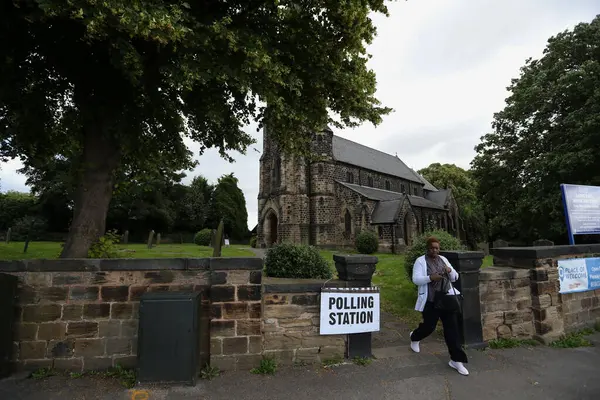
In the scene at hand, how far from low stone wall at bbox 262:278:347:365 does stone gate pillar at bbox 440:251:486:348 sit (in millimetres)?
2305

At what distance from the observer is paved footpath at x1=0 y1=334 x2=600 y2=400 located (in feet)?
11.7

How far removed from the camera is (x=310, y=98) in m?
8.05

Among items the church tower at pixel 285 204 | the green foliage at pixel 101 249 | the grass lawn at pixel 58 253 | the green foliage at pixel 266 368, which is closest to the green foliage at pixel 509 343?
the green foliage at pixel 266 368

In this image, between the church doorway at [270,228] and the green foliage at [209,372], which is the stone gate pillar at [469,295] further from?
the church doorway at [270,228]

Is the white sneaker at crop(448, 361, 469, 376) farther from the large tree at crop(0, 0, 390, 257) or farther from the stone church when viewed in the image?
the stone church

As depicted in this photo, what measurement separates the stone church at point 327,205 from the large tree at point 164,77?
61.4ft

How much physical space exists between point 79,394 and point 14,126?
7.45 m

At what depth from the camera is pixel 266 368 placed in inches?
165

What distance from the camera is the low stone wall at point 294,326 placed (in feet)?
14.6

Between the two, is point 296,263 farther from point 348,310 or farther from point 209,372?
point 209,372

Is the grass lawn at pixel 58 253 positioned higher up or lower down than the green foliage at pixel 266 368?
higher up

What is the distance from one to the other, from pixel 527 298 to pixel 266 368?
5.07 m

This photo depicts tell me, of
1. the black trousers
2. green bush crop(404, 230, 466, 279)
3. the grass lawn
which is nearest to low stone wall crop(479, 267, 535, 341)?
the black trousers

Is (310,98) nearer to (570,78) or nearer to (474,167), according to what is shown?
(570,78)
